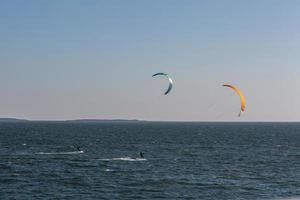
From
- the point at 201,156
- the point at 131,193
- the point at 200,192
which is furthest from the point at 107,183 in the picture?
the point at 201,156

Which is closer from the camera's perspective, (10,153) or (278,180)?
(278,180)

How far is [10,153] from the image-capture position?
4274 inches

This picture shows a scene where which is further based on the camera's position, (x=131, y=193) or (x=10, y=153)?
(x=10, y=153)

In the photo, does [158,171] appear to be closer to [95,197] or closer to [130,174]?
[130,174]

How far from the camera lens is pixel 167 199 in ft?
180

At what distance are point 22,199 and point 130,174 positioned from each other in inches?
895

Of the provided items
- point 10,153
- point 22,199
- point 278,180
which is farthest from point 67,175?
point 10,153

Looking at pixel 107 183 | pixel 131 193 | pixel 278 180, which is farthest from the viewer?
pixel 278 180

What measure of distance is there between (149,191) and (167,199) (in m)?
5.31

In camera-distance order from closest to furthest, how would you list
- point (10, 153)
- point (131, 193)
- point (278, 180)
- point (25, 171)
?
point (131, 193), point (278, 180), point (25, 171), point (10, 153)

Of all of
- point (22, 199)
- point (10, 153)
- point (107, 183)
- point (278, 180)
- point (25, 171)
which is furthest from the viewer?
point (10, 153)

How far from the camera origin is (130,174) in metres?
74.4

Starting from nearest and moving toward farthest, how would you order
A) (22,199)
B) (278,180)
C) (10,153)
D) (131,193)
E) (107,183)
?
1. (22,199)
2. (131,193)
3. (107,183)
4. (278,180)
5. (10,153)

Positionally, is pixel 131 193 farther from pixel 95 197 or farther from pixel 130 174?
pixel 130 174
